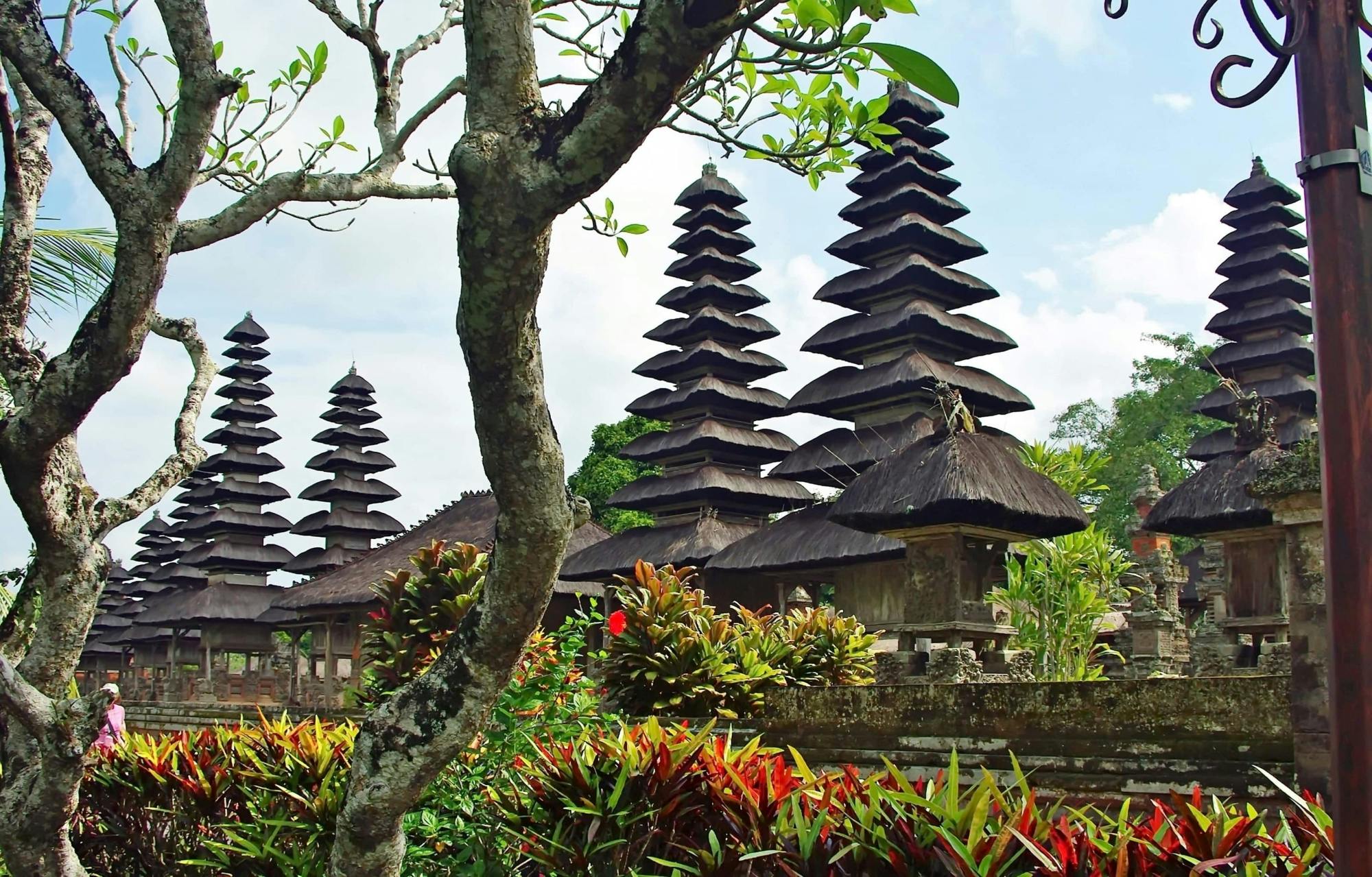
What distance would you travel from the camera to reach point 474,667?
12.5 ft

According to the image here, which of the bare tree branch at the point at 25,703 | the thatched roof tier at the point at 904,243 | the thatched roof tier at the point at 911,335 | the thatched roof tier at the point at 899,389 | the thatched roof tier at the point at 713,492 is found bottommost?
the bare tree branch at the point at 25,703

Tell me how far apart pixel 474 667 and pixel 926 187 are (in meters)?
22.4

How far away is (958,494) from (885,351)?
13.1 m

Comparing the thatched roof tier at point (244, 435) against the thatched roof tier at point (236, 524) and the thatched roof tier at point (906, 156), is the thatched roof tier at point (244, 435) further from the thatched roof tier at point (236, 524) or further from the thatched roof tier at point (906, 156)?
the thatched roof tier at point (906, 156)

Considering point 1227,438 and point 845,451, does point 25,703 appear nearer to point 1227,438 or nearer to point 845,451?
point 845,451

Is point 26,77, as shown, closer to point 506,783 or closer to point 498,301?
Result: point 498,301

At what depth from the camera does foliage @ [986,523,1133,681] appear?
15805mm

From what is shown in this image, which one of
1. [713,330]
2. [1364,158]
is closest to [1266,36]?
[1364,158]

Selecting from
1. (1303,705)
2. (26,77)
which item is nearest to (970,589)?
(1303,705)

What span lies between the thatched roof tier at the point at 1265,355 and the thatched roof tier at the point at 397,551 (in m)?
14.4

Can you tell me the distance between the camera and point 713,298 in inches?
1105

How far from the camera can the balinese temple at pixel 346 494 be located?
3888 cm

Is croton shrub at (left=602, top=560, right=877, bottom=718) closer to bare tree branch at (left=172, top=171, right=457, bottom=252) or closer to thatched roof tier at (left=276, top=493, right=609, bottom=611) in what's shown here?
bare tree branch at (left=172, top=171, right=457, bottom=252)

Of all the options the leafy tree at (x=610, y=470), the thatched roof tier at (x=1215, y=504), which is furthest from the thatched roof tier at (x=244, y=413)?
the thatched roof tier at (x=1215, y=504)
